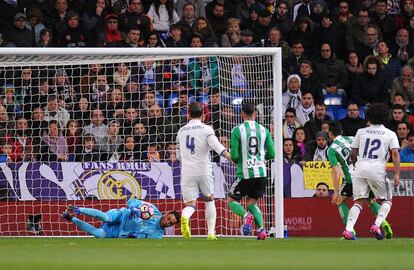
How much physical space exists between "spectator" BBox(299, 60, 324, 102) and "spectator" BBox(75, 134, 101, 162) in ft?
15.9

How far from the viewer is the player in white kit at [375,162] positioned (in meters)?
17.5

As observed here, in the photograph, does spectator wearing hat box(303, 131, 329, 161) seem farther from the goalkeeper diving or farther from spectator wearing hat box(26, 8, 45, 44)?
spectator wearing hat box(26, 8, 45, 44)

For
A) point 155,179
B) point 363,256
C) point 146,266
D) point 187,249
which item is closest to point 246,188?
point 155,179

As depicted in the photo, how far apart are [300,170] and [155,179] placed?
2.51 meters

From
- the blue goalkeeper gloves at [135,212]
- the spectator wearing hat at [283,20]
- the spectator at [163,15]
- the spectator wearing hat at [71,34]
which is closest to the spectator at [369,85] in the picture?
the spectator wearing hat at [283,20]

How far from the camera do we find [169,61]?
2142 cm

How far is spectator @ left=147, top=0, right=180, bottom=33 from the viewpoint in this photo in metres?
24.5

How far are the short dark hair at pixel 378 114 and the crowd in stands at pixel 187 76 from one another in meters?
3.42

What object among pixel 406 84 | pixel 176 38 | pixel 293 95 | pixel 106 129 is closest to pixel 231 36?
pixel 176 38

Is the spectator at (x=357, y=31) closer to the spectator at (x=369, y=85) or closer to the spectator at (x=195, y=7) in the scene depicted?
the spectator at (x=369, y=85)

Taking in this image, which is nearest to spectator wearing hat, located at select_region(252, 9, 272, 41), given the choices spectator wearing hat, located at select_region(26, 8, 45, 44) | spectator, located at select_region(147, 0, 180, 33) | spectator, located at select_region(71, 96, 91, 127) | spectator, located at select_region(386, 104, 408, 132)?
spectator, located at select_region(147, 0, 180, 33)

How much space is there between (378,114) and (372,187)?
3.39 ft

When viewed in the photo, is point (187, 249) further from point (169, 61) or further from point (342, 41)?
point (342, 41)

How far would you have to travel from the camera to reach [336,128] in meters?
22.2
